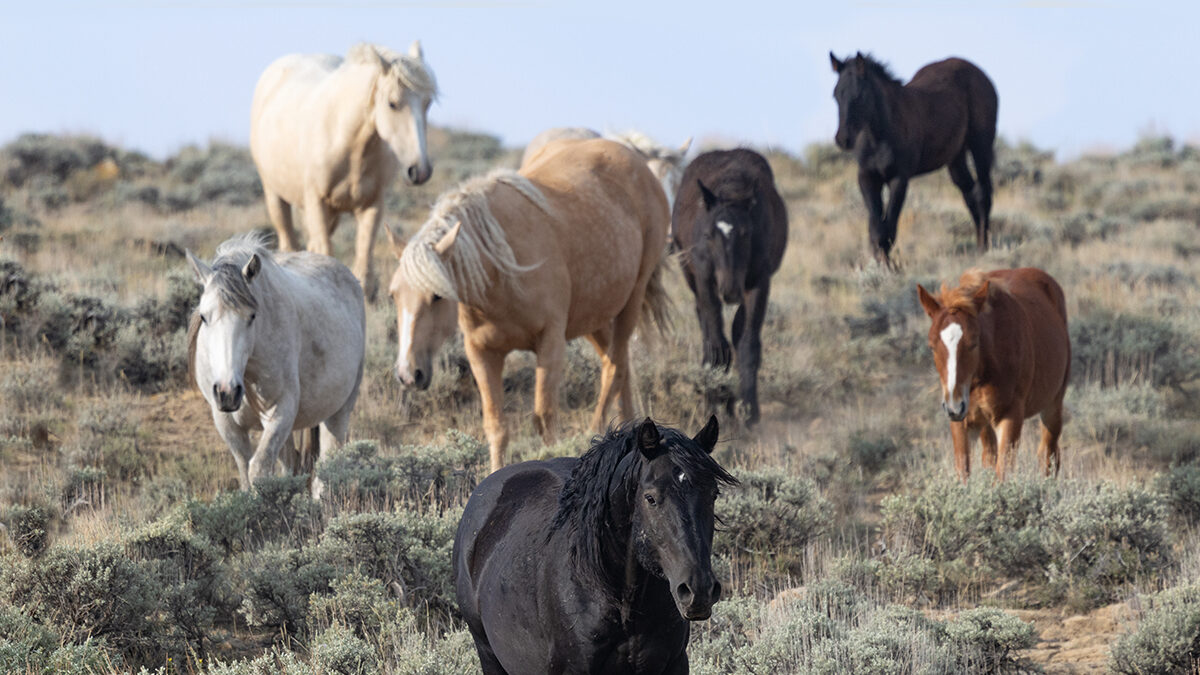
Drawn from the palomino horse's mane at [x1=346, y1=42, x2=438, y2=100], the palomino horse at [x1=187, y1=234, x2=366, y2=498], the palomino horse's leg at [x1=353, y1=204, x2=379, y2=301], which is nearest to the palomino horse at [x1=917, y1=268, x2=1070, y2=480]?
the palomino horse at [x1=187, y1=234, x2=366, y2=498]

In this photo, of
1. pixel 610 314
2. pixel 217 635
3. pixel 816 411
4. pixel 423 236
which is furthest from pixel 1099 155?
pixel 217 635

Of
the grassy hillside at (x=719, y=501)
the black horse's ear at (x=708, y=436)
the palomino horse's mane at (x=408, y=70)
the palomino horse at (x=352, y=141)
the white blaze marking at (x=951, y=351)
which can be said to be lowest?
the grassy hillside at (x=719, y=501)

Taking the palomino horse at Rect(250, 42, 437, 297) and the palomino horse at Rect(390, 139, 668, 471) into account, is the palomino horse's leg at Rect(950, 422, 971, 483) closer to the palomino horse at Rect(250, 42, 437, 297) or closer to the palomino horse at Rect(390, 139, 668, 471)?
the palomino horse at Rect(390, 139, 668, 471)

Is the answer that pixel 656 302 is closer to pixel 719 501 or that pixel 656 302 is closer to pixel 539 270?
pixel 539 270

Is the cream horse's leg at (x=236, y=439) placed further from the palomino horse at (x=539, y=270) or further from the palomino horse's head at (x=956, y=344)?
the palomino horse's head at (x=956, y=344)

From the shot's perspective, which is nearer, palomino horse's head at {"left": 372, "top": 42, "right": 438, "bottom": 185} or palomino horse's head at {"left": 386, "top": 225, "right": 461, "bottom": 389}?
palomino horse's head at {"left": 386, "top": 225, "right": 461, "bottom": 389}

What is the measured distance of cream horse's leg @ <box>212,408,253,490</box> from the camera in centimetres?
722

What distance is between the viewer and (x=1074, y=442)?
10078 mm

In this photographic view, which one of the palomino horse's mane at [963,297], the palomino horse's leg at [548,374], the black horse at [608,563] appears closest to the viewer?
the black horse at [608,563]

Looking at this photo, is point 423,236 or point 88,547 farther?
point 423,236

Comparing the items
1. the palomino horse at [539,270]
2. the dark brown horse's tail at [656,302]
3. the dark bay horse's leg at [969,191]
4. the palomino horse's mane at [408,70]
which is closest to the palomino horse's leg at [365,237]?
the palomino horse's mane at [408,70]

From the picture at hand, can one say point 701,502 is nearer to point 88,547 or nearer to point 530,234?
point 88,547

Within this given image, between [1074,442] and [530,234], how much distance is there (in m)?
5.14

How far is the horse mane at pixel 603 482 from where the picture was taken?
331cm
